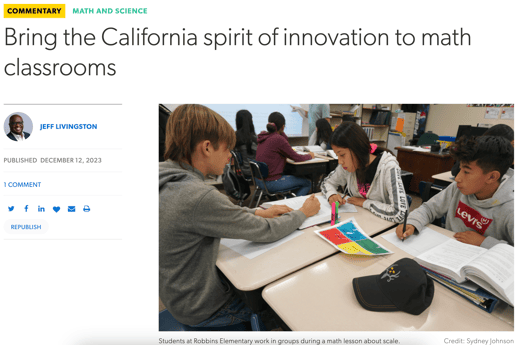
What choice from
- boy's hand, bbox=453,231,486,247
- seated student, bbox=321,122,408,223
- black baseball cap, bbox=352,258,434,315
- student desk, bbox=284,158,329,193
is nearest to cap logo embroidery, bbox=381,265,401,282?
black baseball cap, bbox=352,258,434,315

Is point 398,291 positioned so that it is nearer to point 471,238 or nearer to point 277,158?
point 471,238

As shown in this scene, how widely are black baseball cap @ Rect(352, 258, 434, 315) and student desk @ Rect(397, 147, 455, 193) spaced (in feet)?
10.5

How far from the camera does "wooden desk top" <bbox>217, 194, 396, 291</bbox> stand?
0.75 metres

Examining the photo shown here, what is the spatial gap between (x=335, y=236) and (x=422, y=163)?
3.21 metres

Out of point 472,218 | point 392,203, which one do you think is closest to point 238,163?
point 392,203

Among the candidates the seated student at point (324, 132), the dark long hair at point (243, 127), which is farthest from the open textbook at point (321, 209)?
the seated student at point (324, 132)

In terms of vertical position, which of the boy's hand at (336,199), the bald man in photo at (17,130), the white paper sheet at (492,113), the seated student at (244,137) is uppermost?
the white paper sheet at (492,113)

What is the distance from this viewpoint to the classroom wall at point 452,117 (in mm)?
4754

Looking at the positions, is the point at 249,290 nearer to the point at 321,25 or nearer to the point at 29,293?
the point at 29,293

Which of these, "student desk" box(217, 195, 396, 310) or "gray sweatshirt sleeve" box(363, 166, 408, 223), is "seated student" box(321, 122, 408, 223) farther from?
"student desk" box(217, 195, 396, 310)

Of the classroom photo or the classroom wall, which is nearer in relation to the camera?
the classroom photo

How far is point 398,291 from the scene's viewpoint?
631 mm

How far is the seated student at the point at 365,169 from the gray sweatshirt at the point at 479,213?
17cm

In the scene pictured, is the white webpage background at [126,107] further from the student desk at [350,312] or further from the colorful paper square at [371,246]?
the colorful paper square at [371,246]
